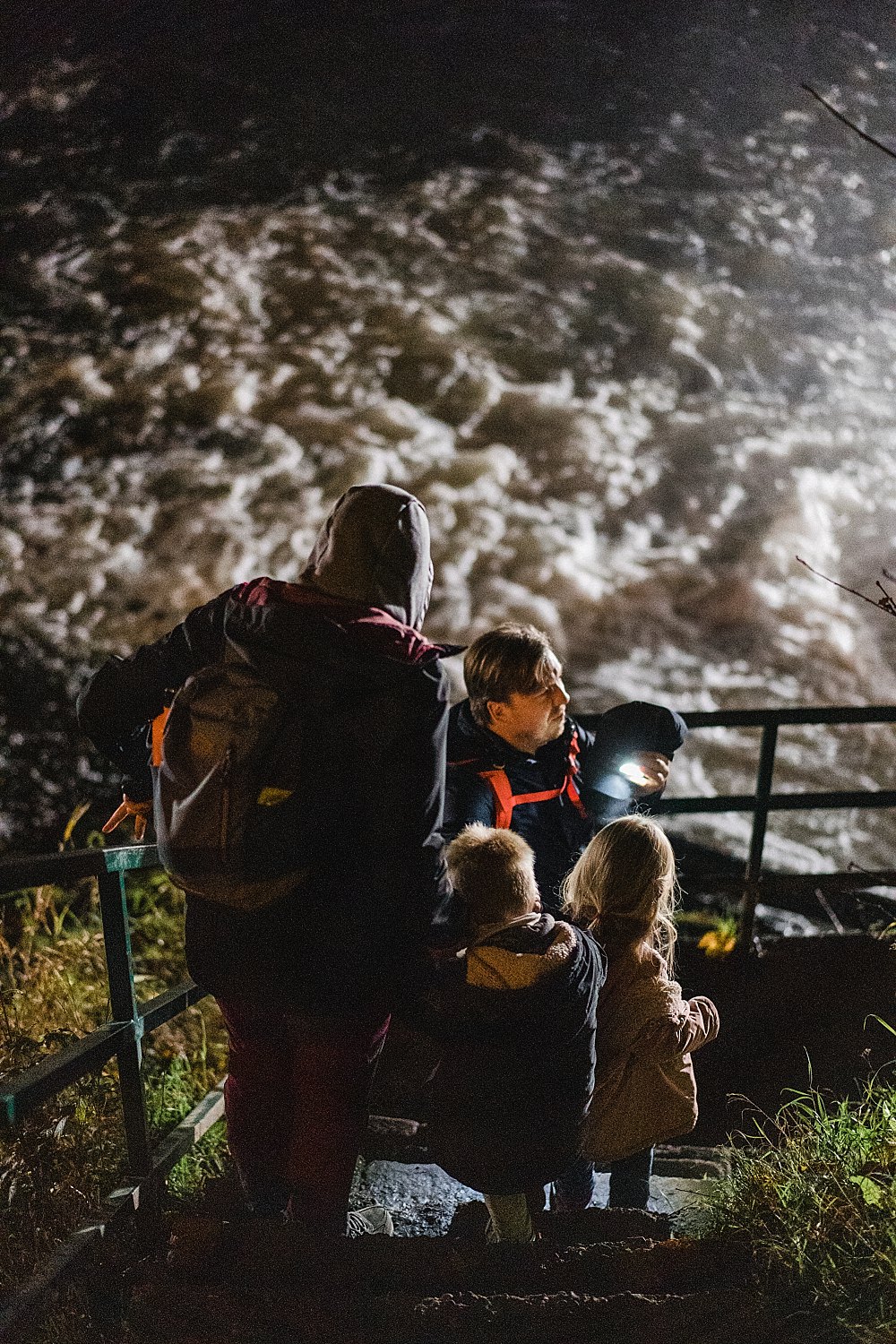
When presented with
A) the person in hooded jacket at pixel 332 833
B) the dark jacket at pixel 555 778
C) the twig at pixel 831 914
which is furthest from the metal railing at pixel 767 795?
the person in hooded jacket at pixel 332 833

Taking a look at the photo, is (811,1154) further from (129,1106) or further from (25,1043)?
(25,1043)

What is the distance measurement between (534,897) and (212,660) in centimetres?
74

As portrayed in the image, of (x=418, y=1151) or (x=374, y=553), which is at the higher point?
(x=374, y=553)

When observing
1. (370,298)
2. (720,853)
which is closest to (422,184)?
(370,298)

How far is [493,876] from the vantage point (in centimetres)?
166

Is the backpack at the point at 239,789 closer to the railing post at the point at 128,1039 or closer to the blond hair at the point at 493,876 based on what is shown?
the blond hair at the point at 493,876

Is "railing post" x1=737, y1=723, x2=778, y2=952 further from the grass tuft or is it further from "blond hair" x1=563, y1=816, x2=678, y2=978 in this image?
"blond hair" x1=563, y1=816, x2=678, y2=978

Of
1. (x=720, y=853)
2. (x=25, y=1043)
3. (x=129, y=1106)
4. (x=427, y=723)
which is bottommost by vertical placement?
(x=720, y=853)

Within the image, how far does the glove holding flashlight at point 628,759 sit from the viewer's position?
7.06 feet

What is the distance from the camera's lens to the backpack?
4.60 ft

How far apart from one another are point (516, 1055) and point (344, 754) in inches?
27.0

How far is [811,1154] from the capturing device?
1.96 metres

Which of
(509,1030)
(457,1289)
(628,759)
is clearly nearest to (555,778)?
(628,759)

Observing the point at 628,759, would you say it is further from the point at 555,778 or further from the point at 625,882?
the point at 625,882
